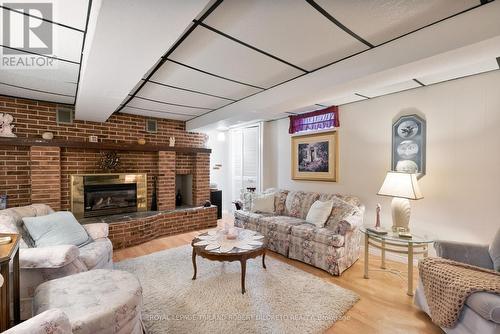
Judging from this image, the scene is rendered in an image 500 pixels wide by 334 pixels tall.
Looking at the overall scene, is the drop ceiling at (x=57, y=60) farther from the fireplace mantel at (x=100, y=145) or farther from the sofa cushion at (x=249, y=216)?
the sofa cushion at (x=249, y=216)

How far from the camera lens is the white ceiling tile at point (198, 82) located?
2328 mm

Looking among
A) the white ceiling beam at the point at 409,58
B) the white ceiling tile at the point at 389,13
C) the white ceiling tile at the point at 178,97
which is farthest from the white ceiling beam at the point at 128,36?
the white ceiling beam at the point at 409,58

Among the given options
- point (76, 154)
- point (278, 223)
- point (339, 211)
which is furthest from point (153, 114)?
point (339, 211)

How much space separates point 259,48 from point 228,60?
1.12 feet

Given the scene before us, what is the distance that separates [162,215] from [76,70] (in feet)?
8.53

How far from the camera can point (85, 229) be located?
→ 2.60 meters

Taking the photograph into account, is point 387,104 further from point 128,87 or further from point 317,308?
point 128,87

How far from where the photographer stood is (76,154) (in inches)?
147

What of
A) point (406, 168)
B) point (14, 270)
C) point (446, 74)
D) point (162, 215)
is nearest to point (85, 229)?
point (14, 270)

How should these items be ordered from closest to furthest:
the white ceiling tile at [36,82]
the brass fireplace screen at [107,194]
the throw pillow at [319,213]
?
the white ceiling tile at [36,82] < the throw pillow at [319,213] < the brass fireplace screen at [107,194]

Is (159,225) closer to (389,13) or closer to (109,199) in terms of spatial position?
(109,199)

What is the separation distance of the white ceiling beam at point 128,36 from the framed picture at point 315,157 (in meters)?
2.94

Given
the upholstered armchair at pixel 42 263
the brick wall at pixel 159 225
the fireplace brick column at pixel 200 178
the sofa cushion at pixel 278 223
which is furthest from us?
the fireplace brick column at pixel 200 178

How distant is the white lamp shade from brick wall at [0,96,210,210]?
3.48m
